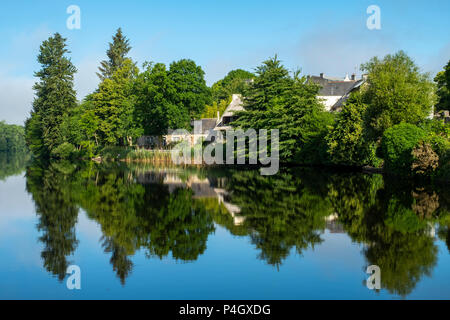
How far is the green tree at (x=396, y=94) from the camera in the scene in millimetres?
30484

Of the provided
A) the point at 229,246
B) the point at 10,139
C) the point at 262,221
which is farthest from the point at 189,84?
the point at 10,139

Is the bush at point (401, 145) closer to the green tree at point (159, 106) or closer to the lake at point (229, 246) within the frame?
the lake at point (229, 246)

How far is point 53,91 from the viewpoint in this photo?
63.6m

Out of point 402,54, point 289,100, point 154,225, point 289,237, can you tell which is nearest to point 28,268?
point 154,225

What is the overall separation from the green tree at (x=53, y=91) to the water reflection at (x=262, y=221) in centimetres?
4613

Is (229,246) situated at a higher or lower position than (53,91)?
lower

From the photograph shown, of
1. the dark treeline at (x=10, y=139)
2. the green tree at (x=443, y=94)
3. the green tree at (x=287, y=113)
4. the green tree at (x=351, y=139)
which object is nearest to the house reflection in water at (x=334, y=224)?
the green tree at (x=351, y=139)

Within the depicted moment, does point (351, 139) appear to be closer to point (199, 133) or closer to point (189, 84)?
point (189, 84)

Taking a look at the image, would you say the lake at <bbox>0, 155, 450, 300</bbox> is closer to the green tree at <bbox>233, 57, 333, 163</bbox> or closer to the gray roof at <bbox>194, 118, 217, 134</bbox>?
the green tree at <bbox>233, 57, 333, 163</bbox>

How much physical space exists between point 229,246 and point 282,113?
100ft

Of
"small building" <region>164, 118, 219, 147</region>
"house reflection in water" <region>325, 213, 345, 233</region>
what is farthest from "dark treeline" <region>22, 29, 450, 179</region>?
"house reflection in water" <region>325, 213, 345, 233</region>

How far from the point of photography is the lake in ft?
23.9

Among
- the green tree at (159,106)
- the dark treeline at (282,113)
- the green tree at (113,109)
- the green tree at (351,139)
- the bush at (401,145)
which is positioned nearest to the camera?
the bush at (401,145)
